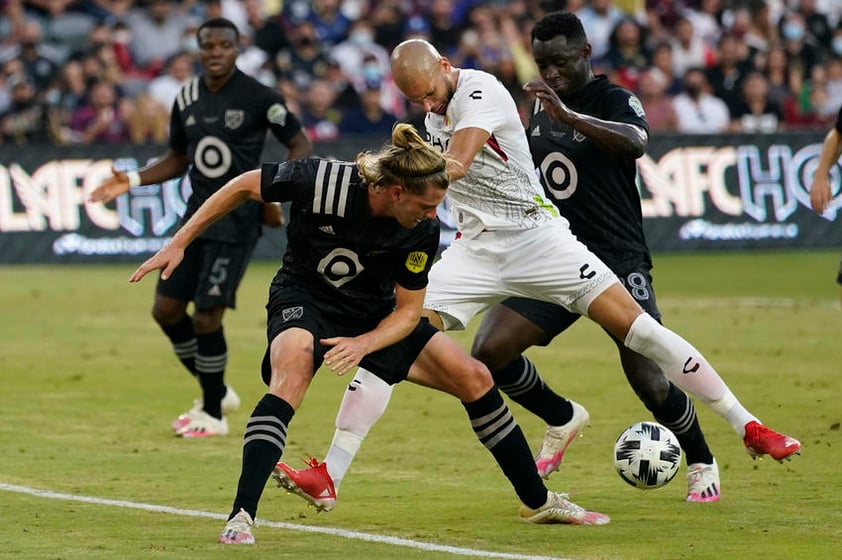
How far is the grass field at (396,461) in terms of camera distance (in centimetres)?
715

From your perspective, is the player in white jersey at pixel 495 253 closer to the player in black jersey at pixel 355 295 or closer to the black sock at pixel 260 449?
the player in black jersey at pixel 355 295

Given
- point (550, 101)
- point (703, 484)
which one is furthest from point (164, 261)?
point (703, 484)

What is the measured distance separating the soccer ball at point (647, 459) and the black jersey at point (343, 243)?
4.93 ft

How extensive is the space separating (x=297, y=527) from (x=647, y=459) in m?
1.79

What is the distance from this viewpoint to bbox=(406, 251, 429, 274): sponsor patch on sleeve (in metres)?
7.18

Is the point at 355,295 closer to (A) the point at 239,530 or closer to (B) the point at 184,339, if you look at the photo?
(A) the point at 239,530

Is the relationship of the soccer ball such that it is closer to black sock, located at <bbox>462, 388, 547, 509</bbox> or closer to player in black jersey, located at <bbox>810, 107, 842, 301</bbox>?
black sock, located at <bbox>462, 388, 547, 509</bbox>

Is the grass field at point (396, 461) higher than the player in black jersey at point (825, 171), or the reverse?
the player in black jersey at point (825, 171)

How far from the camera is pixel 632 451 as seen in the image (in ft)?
26.5

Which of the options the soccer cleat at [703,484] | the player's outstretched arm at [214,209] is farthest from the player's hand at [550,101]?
the soccer cleat at [703,484]

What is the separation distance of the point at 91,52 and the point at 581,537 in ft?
61.4

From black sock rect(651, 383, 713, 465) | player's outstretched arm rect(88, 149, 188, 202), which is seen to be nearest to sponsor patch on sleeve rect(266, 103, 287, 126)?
player's outstretched arm rect(88, 149, 188, 202)

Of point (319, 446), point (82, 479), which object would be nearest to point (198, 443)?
point (319, 446)

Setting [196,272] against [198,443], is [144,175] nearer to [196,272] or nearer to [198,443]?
[196,272]
